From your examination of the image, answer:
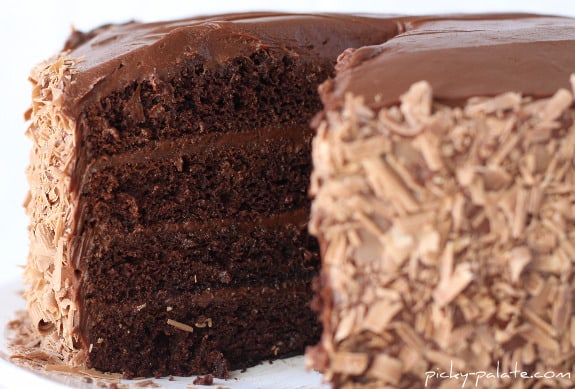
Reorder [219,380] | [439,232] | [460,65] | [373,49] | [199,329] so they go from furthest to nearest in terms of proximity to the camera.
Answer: [199,329], [219,380], [373,49], [460,65], [439,232]

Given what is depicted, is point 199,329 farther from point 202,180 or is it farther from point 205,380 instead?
point 202,180

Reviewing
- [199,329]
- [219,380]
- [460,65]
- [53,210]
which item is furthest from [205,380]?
[460,65]

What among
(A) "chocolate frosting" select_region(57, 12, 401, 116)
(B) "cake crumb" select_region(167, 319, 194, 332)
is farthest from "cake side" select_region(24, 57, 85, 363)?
(B) "cake crumb" select_region(167, 319, 194, 332)

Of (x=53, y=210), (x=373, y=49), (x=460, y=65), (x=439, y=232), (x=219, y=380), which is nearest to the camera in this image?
(x=439, y=232)

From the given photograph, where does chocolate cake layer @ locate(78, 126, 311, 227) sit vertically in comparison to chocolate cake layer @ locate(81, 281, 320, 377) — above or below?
above

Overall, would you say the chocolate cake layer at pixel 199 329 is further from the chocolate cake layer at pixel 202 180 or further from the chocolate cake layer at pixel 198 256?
the chocolate cake layer at pixel 202 180

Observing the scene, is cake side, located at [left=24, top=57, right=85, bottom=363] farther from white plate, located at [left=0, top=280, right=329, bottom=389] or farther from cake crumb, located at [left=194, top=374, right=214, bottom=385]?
cake crumb, located at [left=194, top=374, right=214, bottom=385]

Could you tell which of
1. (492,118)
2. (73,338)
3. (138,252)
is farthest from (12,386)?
(492,118)

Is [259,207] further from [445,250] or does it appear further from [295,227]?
[445,250]
